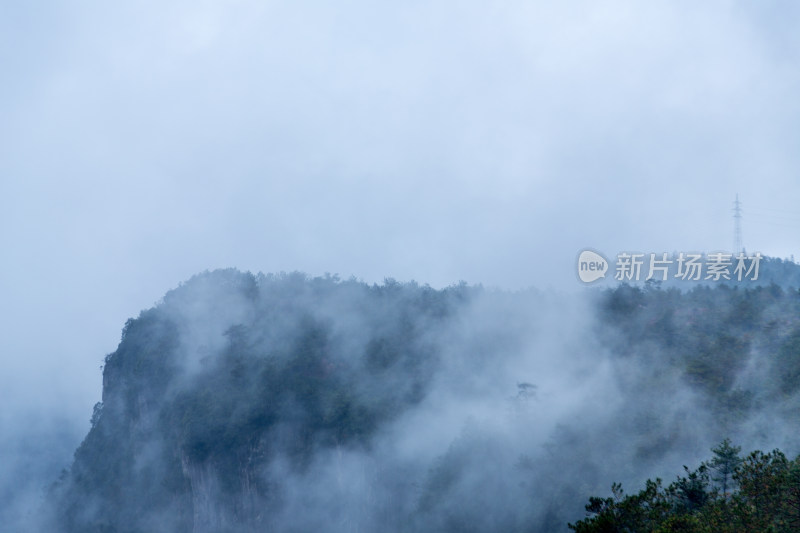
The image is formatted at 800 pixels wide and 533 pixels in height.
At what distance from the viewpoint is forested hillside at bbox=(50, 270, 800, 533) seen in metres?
46.9

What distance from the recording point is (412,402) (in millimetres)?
66562

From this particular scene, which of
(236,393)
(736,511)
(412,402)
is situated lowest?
(736,511)

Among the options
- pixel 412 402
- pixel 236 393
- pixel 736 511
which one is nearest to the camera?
pixel 736 511

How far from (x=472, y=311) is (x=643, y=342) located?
799 inches

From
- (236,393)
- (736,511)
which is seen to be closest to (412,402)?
(236,393)

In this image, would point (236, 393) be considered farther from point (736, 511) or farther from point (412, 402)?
point (736, 511)

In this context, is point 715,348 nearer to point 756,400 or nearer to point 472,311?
point 756,400

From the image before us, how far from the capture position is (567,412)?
51750 millimetres

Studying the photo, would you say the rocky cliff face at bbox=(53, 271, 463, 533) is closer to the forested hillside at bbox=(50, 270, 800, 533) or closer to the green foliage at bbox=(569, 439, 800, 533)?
the forested hillside at bbox=(50, 270, 800, 533)

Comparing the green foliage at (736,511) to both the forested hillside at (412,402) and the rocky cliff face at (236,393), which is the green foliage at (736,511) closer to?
the forested hillside at (412,402)

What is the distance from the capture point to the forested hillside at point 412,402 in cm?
4691

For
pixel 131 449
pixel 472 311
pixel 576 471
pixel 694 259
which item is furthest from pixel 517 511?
pixel 131 449

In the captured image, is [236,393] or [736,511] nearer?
[736,511]

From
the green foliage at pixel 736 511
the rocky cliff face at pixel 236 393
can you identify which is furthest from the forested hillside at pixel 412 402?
the green foliage at pixel 736 511
